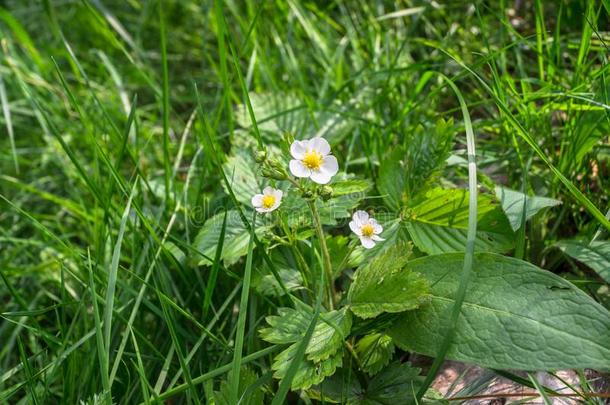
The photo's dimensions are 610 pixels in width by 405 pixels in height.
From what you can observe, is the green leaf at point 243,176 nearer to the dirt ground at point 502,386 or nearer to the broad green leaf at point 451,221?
the broad green leaf at point 451,221

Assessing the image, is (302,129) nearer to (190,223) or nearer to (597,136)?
(190,223)

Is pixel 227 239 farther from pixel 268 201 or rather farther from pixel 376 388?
pixel 376 388

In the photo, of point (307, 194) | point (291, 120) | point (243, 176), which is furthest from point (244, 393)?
point (291, 120)

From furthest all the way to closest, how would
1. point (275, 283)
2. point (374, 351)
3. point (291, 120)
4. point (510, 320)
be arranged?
1. point (291, 120)
2. point (275, 283)
3. point (374, 351)
4. point (510, 320)

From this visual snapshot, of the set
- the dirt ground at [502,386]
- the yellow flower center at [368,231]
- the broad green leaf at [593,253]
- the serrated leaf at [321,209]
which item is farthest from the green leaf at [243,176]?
the broad green leaf at [593,253]

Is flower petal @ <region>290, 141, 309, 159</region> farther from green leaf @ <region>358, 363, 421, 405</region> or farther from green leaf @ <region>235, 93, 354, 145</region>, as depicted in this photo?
green leaf @ <region>235, 93, 354, 145</region>

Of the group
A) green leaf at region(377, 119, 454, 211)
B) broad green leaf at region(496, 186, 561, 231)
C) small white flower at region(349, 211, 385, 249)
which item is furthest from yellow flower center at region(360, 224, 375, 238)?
broad green leaf at region(496, 186, 561, 231)

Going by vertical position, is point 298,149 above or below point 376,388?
above
